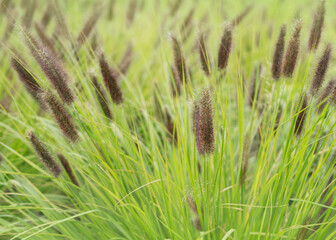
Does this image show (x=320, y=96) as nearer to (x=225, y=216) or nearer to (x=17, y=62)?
(x=225, y=216)

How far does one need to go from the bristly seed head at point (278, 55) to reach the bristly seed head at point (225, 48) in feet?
0.80

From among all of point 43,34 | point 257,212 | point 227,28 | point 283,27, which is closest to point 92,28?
point 43,34

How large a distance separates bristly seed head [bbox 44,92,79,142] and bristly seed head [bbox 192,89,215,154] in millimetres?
511

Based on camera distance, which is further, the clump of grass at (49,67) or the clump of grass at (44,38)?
the clump of grass at (44,38)

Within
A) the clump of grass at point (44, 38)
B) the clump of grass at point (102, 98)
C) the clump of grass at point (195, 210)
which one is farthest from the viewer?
the clump of grass at point (44, 38)

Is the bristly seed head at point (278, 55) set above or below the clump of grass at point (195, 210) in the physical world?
above

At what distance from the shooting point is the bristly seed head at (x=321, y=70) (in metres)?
1.40

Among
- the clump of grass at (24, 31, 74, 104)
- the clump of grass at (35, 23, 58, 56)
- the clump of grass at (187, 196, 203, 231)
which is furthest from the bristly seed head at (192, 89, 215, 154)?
the clump of grass at (35, 23, 58, 56)

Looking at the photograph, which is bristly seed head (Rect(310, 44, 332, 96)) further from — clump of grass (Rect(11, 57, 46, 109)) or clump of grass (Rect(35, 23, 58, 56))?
clump of grass (Rect(35, 23, 58, 56))

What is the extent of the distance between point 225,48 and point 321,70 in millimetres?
435

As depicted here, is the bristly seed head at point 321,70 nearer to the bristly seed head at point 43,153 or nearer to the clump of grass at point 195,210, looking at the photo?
the clump of grass at point 195,210

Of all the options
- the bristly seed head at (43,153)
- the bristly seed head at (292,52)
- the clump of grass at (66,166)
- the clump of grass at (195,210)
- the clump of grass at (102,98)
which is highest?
the bristly seed head at (292,52)

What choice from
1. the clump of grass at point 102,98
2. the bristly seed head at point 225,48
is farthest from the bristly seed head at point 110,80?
the bristly seed head at point 225,48

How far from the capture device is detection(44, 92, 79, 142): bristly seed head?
126 cm
